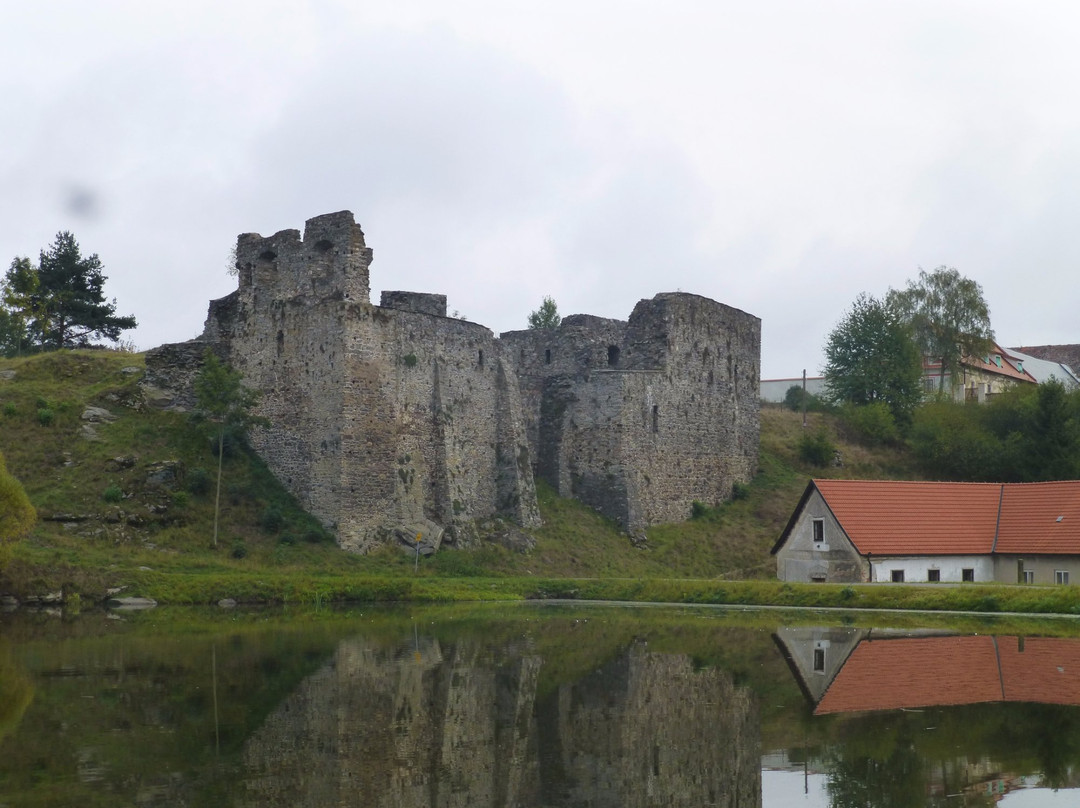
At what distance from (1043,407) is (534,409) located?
823 inches

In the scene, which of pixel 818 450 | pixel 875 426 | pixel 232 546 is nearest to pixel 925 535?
pixel 818 450

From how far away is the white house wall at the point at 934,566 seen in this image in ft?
122

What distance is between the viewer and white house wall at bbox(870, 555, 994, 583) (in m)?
37.3

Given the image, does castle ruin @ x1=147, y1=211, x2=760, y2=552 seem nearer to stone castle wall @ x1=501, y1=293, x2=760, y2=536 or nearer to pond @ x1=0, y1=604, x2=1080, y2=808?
stone castle wall @ x1=501, y1=293, x2=760, y2=536

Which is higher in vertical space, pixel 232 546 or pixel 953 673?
pixel 232 546

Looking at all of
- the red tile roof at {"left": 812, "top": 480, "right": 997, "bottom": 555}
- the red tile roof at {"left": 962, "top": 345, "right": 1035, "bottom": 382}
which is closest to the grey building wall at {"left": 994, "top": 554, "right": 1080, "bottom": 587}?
the red tile roof at {"left": 812, "top": 480, "right": 997, "bottom": 555}

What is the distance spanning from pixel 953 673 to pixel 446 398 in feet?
86.3

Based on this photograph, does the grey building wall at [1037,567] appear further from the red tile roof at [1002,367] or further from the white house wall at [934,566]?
the red tile roof at [1002,367]

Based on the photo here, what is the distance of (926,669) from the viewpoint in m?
21.0

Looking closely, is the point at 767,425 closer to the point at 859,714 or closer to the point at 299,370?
the point at 299,370

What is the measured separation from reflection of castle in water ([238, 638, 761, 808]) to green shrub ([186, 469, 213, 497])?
1966 cm

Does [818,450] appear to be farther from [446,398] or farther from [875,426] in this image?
[446,398]

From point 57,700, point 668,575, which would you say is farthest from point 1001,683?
point 668,575

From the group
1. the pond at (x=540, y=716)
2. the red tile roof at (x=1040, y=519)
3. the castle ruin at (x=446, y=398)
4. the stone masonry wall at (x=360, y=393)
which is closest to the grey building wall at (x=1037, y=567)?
the red tile roof at (x=1040, y=519)
